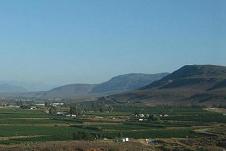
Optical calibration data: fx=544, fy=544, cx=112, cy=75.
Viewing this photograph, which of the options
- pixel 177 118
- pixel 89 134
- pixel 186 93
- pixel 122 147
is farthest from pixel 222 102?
pixel 122 147

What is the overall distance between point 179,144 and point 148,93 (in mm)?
135787

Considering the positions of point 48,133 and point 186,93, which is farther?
point 186,93

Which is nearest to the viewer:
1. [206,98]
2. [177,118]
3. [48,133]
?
[48,133]

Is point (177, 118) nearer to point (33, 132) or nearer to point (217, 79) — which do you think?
point (33, 132)

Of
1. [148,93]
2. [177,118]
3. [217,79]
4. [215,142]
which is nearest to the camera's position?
[215,142]

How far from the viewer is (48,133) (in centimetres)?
6178

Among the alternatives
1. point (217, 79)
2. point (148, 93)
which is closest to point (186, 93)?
point (148, 93)

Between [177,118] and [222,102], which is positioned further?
[222,102]

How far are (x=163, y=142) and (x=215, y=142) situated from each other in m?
5.10

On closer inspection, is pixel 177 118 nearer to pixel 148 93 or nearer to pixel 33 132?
pixel 33 132

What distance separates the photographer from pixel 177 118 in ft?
287

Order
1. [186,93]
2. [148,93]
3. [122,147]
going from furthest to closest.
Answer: [148,93]
[186,93]
[122,147]

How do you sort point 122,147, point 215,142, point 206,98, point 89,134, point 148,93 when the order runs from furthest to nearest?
point 148,93
point 206,98
point 89,134
point 215,142
point 122,147

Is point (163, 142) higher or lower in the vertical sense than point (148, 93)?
lower
